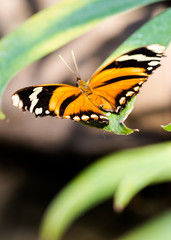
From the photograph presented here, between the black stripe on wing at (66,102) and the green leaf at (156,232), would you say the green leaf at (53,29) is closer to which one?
the black stripe on wing at (66,102)

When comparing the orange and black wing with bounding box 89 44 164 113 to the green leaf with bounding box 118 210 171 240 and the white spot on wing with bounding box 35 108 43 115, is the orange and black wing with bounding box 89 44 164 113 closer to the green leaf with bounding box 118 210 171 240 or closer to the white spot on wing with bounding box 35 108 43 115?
the white spot on wing with bounding box 35 108 43 115

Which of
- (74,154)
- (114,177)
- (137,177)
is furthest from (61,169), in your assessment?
(137,177)

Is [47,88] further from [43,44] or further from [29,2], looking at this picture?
[29,2]

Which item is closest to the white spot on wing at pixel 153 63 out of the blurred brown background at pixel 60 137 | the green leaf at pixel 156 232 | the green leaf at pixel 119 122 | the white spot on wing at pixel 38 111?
the green leaf at pixel 119 122

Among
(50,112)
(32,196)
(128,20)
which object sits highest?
(128,20)

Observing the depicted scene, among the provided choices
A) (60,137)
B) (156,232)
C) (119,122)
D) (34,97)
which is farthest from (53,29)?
(60,137)

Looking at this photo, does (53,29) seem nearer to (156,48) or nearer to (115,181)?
(156,48)
